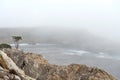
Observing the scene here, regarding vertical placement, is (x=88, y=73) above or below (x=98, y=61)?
above

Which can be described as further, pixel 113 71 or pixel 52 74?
pixel 113 71

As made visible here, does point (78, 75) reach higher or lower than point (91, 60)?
higher

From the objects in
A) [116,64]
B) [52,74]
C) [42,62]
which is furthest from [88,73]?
[116,64]

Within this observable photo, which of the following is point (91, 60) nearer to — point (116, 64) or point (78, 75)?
point (116, 64)

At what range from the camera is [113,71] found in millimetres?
157250

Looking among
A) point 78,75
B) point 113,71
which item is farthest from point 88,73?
point 113,71

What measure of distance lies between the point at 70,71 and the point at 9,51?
10890 mm

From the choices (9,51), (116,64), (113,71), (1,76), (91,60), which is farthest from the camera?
(91,60)

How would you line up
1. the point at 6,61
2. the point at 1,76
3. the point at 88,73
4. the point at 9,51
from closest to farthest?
the point at 1,76 < the point at 6,61 < the point at 88,73 < the point at 9,51

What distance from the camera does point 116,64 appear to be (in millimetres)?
178125

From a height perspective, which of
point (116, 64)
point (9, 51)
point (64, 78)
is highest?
point (9, 51)

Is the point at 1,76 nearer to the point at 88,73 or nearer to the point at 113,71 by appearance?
the point at 88,73

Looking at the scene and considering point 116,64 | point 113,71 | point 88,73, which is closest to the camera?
point 88,73

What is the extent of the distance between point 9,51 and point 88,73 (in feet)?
47.4
